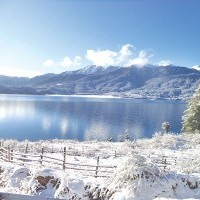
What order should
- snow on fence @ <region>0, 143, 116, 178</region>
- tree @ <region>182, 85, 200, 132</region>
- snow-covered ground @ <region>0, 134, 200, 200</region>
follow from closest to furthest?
snow-covered ground @ <region>0, 134, 200, 200</region>
snow on fence @ <region>0, 143, 116, 178</region>
tree @ <region>182, 85, 200, 132</region>

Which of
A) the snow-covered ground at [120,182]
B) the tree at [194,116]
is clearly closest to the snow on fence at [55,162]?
the snow-covered ground at [120,182]

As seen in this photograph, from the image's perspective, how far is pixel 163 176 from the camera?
12.0 m

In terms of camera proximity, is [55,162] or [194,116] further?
[194,116]

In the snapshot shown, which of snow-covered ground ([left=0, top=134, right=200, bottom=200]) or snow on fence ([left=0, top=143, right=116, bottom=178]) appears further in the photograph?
snow on fence ([left=0, top=143, right=116, bottom=178])

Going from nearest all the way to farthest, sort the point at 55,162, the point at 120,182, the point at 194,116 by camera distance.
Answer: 1. the point at 120,182
2. the point at 55,162
3. the point at 194,116

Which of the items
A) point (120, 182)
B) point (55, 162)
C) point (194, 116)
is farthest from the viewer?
point (194, 116)

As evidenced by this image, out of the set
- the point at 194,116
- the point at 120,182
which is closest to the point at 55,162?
the point at 120,182

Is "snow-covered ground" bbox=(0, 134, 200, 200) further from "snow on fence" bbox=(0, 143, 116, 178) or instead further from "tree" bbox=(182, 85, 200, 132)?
→ "tree" bbox=(182, 85, 200, 132)

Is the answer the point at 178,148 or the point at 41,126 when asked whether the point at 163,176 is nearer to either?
the point at 178,148

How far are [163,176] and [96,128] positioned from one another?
11363cm

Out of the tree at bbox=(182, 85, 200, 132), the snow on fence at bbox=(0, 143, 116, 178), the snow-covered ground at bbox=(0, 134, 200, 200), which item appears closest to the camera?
the snow-covered ground at bbox=(0, 134, 200, 200)

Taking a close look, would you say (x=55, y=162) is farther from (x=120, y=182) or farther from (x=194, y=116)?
(x=194, y=116)

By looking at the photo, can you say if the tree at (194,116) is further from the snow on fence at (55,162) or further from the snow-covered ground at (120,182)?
the snow-covered ground at (120,182)

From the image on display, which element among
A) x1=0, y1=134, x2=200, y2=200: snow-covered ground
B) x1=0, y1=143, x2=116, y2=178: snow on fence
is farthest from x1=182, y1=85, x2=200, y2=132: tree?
x1=0, y1=134, x2=200, y2=200: snow-covered ground
